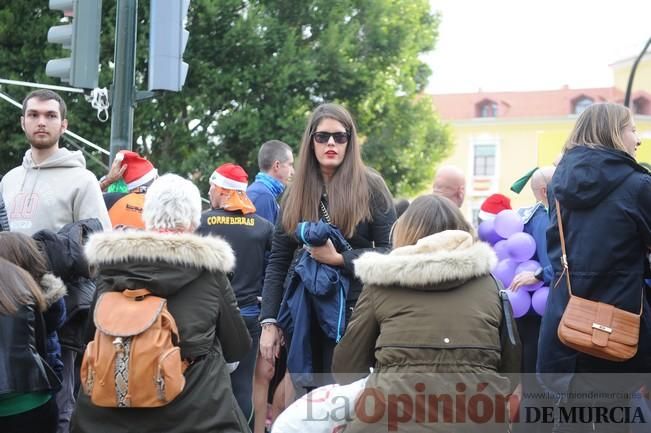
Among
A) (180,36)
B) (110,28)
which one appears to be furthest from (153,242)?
(110,28)

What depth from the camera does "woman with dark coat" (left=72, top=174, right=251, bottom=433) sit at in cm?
447

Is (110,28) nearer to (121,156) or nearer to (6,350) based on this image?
(121,156)

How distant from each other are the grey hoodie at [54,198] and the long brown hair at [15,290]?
36.2 inches

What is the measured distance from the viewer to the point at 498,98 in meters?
65.4

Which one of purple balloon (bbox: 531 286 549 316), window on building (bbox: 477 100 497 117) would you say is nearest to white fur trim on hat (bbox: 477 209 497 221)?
purple balloon (bbox: 531 286 549 316)

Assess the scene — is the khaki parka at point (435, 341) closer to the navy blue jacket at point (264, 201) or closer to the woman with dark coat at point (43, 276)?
the woman with dark coat at point (43, 276)

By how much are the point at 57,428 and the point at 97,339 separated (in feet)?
3.77

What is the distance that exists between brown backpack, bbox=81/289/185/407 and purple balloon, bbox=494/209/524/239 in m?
3.05

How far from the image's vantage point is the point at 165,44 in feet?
26.9

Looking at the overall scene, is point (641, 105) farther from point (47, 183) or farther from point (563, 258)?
point (563, 258)

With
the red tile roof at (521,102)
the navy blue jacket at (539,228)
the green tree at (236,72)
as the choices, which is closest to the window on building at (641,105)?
the red tile roof at (521,102)

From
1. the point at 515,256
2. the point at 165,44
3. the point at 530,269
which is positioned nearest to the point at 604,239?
the point at 530,269

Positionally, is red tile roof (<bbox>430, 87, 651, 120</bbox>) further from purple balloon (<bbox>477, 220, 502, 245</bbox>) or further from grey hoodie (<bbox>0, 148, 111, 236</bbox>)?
grey hoodie (<bbox>0, 148, 111, 236</bbox>)

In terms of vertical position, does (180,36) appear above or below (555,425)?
above
